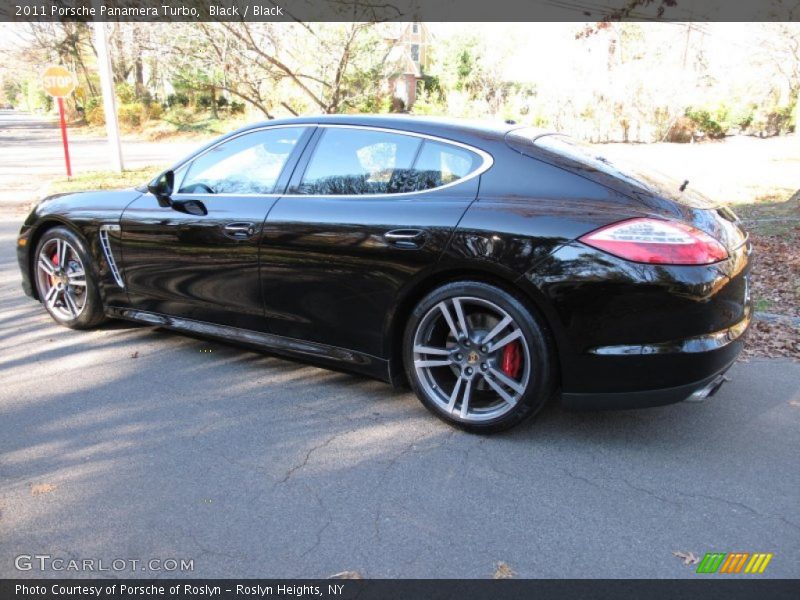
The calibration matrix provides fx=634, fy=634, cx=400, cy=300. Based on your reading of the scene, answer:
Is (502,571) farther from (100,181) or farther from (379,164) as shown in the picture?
(100,181)

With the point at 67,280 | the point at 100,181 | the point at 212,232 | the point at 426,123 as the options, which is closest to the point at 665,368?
the point at 426,123

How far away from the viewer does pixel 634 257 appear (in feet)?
9.41

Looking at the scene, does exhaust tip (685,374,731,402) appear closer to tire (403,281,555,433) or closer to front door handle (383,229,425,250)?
tire (403,281,555,433)

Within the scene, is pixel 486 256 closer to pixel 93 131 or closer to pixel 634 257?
pixel 634 257

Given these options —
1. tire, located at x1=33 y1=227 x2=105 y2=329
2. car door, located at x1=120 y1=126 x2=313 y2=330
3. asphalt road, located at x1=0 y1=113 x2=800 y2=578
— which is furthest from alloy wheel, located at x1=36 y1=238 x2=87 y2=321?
asphalt road, located at x1=0 y1=113 x2=800 y2=578

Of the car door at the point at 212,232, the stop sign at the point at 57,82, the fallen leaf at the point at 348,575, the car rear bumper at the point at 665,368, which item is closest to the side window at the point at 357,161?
the car door at the point at 212,232

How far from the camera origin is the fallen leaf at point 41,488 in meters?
2.86

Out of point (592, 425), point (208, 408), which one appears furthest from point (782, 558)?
point (208, 408)

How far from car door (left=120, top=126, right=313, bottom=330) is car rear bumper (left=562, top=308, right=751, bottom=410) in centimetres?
205

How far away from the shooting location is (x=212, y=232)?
4.00 m

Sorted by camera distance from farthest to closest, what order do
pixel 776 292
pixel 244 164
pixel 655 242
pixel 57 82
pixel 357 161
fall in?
pixel 57 82, pixel 776 292, pixel 244 164, pixel 357 161, pixel 655 242

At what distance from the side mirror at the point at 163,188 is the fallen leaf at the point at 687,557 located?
357 centimetres

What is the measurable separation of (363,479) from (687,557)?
1384 mm
